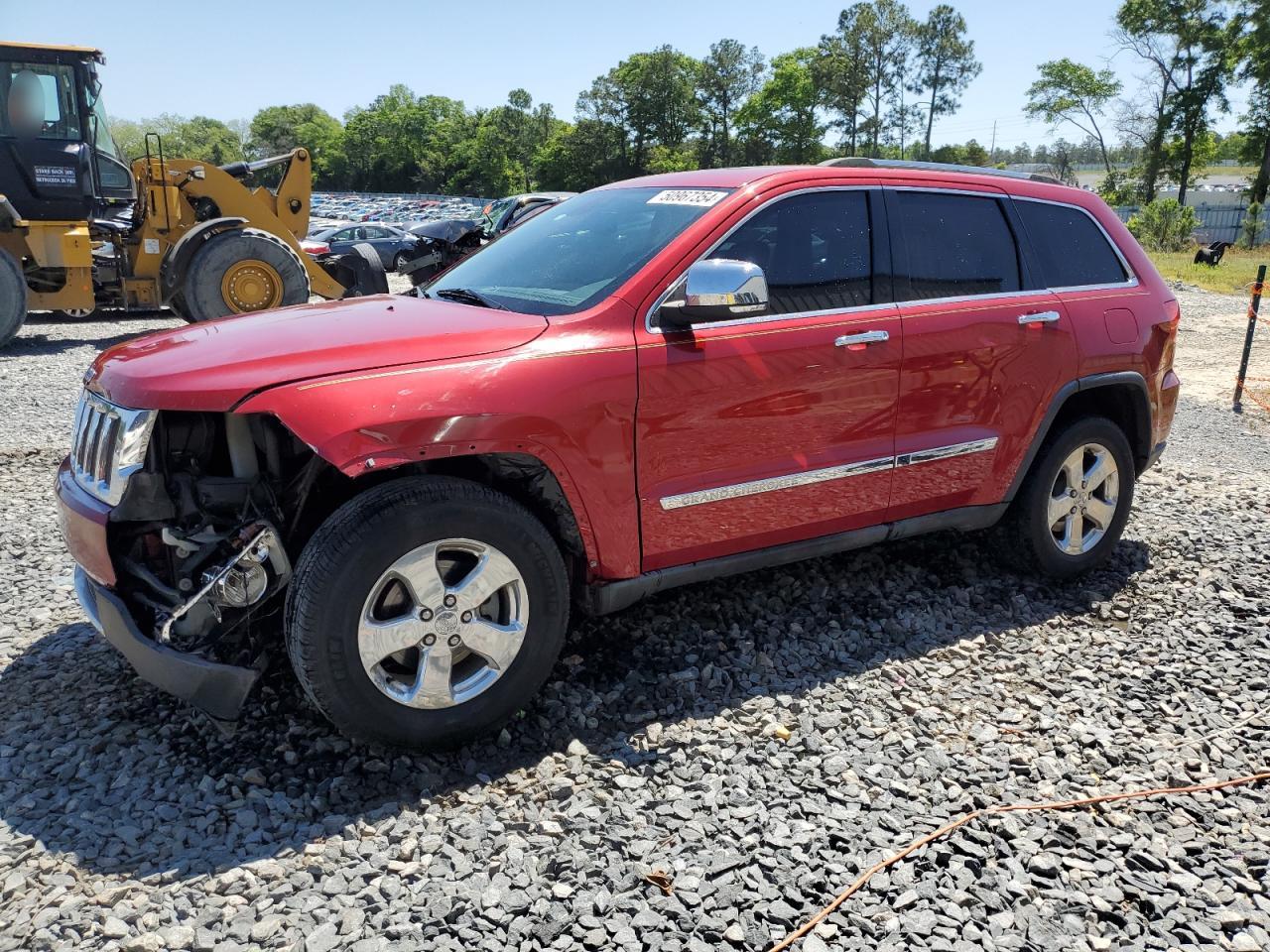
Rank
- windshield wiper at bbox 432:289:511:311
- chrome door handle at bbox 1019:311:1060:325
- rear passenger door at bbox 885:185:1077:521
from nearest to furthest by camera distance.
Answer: windshield wiper at bbox 432:289:511:311 < rear passenger door at bbox 885:185:1077:521 < chrome door handle at bbox 1019:311:1060:325

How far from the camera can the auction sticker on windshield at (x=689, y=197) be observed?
3.74 m

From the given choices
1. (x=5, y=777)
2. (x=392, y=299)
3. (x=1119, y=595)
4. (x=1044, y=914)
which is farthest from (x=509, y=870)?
(x=1119, y=595)

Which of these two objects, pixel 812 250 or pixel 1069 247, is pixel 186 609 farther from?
pixel 1069 247

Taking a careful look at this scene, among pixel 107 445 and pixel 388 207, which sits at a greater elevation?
pixel 388 207

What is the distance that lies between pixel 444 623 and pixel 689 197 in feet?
6.52

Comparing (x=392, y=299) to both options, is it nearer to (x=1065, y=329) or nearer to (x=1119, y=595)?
(x=1065, y=329)

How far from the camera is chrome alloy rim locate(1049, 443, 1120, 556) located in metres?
4.63

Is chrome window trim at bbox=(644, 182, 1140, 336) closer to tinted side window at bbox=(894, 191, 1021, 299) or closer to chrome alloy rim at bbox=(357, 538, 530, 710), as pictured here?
tinted side window at bbox=(894, 191, 1021, 299)

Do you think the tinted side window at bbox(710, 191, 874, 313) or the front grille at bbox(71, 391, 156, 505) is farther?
the tinted side window at bbox(710, 191, 874, 313)

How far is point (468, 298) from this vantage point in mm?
3844

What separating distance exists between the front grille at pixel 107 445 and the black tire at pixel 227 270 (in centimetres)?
898

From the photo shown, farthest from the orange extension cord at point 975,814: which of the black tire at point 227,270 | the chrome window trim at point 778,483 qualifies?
the black tire at point 227,270

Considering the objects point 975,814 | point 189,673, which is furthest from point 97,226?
point 975,814

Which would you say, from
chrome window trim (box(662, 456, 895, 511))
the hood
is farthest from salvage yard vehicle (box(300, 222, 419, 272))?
chrome window trim (box(662, 456, 895, 511))
